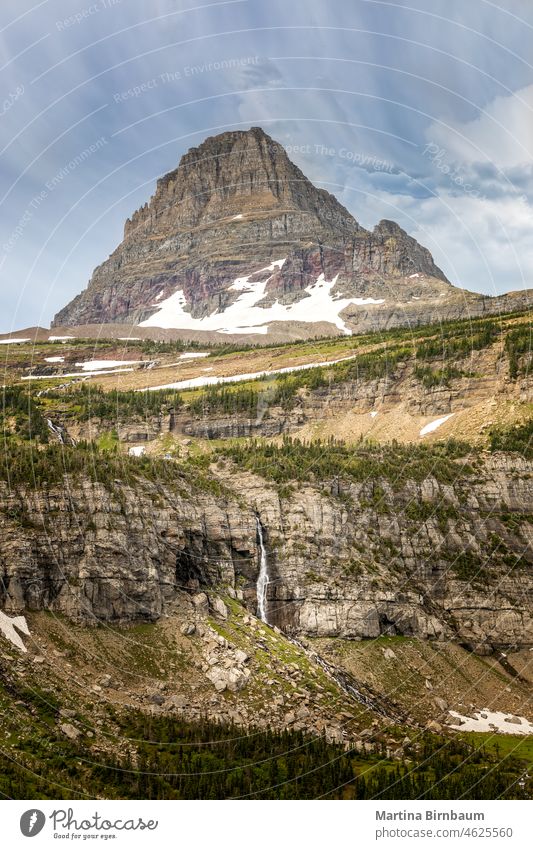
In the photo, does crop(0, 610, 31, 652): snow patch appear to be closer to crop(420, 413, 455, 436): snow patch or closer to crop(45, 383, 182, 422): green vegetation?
crop(420, 413, 455, 436): snow patch

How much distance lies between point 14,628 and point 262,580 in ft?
126

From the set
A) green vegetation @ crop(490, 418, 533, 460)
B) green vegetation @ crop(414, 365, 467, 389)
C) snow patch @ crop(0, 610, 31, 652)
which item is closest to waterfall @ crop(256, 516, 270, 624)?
snow patch @ crop(0, 610, 31, 652)

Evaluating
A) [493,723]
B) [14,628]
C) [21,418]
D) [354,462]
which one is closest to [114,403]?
[21,418]

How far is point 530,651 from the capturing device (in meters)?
102

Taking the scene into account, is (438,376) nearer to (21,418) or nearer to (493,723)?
(21,418)

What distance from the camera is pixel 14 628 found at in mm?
69188
